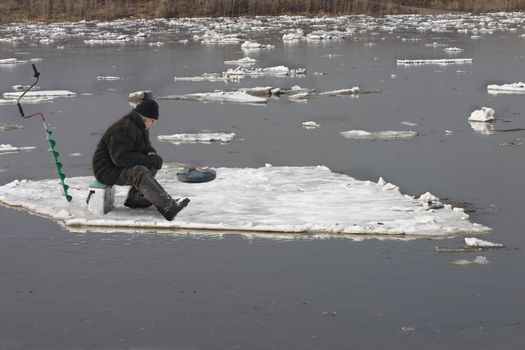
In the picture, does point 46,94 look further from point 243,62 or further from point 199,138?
point 243,62

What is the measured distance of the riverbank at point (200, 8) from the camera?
71125mm

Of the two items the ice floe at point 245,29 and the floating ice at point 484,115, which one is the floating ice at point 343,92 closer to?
the floating ice at point 484,115

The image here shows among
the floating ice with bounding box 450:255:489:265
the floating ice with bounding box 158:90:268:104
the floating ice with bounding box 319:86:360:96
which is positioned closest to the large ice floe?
the floating ice with bounding box 450:255:489:265

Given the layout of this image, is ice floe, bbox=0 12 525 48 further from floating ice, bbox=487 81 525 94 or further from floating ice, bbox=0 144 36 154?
floating ice, bbox=0 144 36 154

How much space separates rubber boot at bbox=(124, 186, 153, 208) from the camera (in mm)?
10586

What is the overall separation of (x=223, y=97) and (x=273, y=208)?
10.9m

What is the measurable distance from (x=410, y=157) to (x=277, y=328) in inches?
284

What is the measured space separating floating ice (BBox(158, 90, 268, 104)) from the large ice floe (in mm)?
8389

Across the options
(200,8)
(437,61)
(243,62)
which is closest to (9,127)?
(243,62)

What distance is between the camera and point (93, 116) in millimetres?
19141

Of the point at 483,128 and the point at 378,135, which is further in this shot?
the point at 483,128

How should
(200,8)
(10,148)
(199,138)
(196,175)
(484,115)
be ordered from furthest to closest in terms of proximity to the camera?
(200,8)
(484,115)
(199,138)
(10,148)
(196,175)

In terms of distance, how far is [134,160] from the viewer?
10.2m

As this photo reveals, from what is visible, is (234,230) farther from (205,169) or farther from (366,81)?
(366,81)
